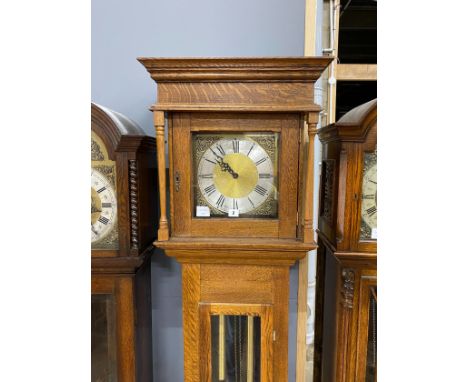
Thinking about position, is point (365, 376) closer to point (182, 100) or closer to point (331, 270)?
point (331, 270)

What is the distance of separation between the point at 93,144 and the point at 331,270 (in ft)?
3.11

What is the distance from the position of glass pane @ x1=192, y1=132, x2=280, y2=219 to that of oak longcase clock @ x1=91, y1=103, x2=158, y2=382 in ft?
0.74

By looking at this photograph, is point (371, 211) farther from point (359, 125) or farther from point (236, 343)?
point (236, 343)

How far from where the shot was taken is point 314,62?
85 cm

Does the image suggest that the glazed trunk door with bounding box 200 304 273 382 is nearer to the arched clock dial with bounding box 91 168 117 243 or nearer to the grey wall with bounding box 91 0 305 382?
the arched clock dial with bounding box 91 168 117 243

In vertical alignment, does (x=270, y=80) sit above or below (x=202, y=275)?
above

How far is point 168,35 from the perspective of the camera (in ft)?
3.98

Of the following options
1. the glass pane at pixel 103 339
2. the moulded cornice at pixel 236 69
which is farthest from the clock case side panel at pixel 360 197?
the glass pane at pixel 103 339

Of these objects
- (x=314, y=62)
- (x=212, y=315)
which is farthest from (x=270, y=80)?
(x=212, y=315)

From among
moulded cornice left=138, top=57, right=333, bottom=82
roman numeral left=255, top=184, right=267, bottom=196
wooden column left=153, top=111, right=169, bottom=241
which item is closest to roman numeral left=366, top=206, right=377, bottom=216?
roman numeral left=255, top=184, right=267, bottom=196

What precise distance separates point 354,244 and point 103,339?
912mm

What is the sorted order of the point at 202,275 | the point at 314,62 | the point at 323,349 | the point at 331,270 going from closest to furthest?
the point at 314,62
the point at 202,275
the point at 331,270
the point at 323,349

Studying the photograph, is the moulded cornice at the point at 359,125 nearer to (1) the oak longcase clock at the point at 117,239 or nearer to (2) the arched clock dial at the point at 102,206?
(1) the oak longcase clock at the point at 117,239

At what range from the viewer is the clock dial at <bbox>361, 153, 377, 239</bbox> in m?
0.97
